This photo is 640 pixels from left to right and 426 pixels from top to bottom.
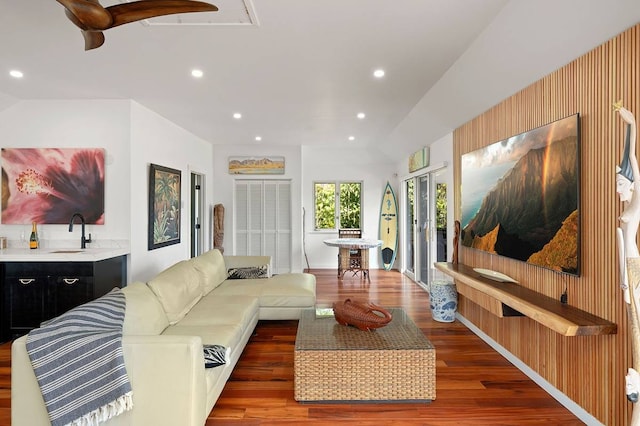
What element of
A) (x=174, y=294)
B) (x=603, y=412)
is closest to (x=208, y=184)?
(x=174, y=294)

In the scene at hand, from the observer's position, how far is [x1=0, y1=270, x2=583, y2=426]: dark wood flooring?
2230mm

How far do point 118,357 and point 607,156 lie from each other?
2832 mm

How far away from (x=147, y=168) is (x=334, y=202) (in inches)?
165

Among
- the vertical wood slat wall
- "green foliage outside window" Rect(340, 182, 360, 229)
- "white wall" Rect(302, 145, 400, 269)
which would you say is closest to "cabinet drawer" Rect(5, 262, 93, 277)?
the vertical wood slat wall

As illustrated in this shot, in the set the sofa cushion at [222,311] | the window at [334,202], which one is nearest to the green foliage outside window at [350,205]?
the window at [334,202]

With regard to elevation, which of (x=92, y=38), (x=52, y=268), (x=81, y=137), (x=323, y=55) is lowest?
(x=52, y=268)

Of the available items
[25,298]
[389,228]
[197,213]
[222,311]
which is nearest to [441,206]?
[389,228]

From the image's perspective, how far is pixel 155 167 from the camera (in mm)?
4574

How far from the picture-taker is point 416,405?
7.80ft

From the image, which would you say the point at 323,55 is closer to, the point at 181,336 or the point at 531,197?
the point at 531,197

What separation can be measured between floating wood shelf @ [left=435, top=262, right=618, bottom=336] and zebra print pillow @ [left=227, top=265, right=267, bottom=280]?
2353 mm

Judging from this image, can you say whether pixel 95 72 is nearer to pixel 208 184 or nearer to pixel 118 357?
pixel 118 357

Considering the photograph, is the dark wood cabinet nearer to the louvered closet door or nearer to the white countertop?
the white countertop

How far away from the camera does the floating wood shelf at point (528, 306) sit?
1.95m
